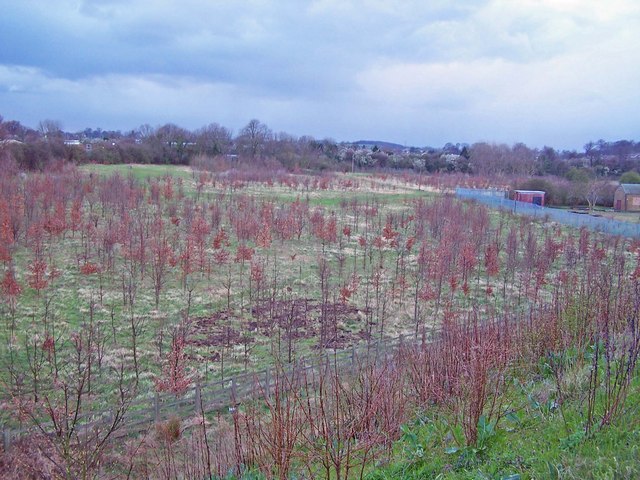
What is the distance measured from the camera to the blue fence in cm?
3234

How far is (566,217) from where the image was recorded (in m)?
36.6

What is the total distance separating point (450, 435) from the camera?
5633mm

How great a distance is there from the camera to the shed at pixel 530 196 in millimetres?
47469

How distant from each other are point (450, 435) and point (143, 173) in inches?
2065

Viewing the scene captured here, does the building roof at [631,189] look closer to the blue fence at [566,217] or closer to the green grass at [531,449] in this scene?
the blue fence at [566,217]

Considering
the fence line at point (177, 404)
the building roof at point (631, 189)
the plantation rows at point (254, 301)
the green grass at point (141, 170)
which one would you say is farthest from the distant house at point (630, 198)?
the fence line at point (177, 404)

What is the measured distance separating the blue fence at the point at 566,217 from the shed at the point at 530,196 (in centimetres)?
342

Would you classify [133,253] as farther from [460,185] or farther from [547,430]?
[460,185]

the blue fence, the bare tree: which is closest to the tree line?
the bare tree

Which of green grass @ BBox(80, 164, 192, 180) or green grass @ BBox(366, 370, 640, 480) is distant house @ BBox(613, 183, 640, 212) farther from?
green grass @ BBox(366, 370, 640, 480)

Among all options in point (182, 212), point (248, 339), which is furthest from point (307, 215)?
point (248, 339)

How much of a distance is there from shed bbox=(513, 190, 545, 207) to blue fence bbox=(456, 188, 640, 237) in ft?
11.2

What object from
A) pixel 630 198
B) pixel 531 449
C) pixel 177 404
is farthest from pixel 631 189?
pixel 531 449

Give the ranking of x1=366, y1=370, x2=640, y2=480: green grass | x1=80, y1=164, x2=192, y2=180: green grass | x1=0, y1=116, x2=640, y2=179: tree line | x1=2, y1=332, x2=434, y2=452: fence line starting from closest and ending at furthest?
x1=366, y1=370, x2=640, y2=480: green grass, x1=2, y1=332, x2=434, y2=452: fence line, x1=80, y1=164, x2=192, y2=180: green grass, x1=0, y1=116, x2=640, y2=179: tree line
